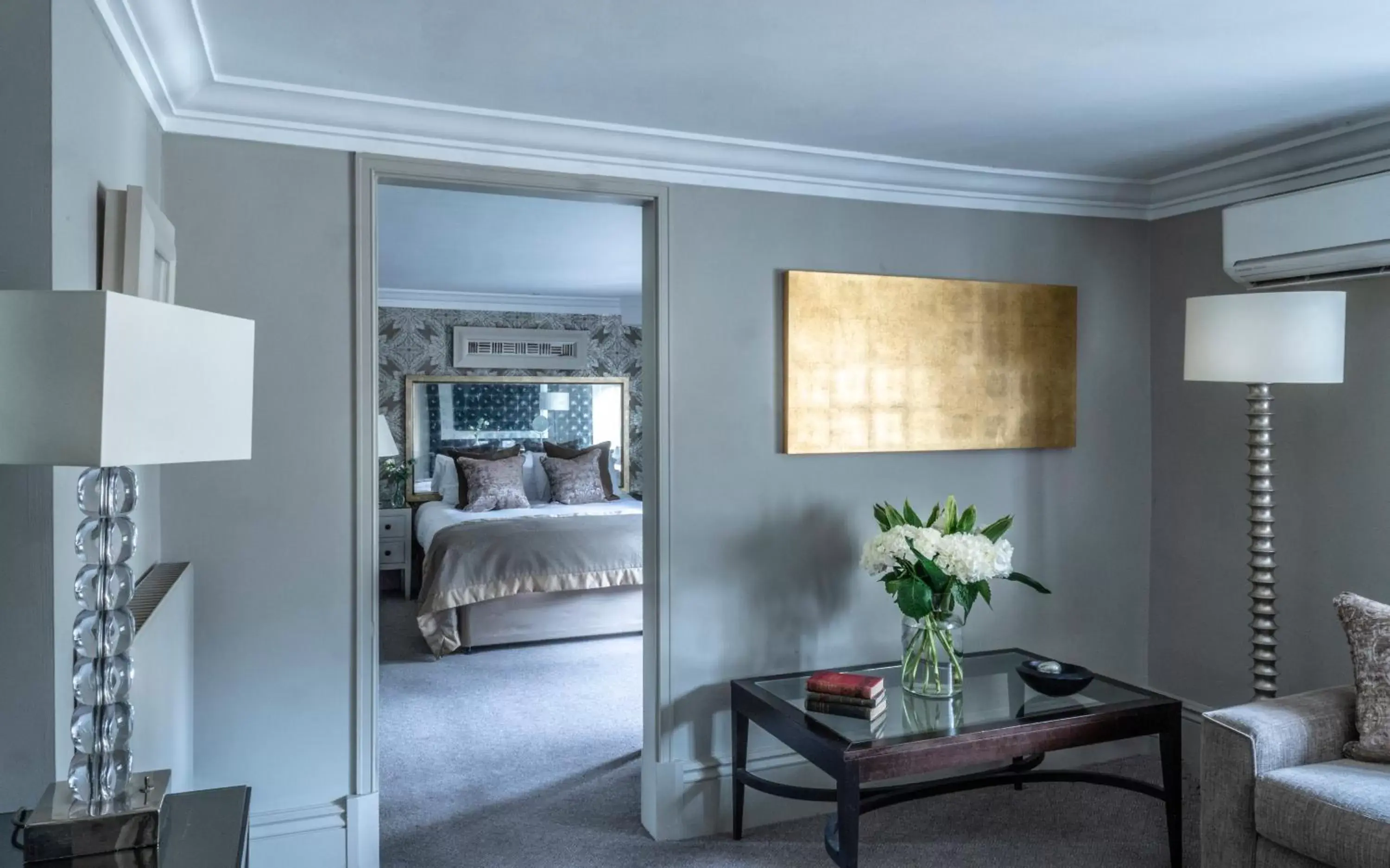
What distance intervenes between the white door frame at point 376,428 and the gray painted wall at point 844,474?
0.05m

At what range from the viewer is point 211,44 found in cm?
235

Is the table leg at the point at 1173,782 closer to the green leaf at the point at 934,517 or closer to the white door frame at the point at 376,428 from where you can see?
the green leaf at the point at 934,517

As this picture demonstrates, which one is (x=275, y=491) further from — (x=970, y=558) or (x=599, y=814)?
(x=970, y=558)

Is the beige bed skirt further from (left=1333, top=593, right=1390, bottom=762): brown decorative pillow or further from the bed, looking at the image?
(left=1333, top=593, right=1390, bottom=762): brown decorative pillow

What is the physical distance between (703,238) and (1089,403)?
1.76 metres

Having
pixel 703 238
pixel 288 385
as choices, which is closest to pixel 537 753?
pixel 288 385

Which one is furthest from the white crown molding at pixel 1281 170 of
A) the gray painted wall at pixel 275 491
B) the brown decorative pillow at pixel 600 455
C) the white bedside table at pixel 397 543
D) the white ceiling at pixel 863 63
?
the white bedside table at pixel 397 543

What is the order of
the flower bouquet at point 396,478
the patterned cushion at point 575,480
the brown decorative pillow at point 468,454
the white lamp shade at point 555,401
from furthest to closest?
the white lamp shade at point 555,401
the flower bouquet at point 396,478
the patterned cushion at point 575,480
the brown decorative pillow at point 468,454

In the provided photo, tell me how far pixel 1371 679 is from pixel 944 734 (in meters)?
1.09

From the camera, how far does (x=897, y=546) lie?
2.97 m

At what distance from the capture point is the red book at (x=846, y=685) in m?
2.76

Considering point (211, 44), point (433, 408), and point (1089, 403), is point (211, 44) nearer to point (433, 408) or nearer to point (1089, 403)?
point (1089, 403)

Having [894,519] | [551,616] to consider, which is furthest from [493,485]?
[894,519]

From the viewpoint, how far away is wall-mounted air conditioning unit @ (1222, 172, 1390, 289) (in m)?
2.92
